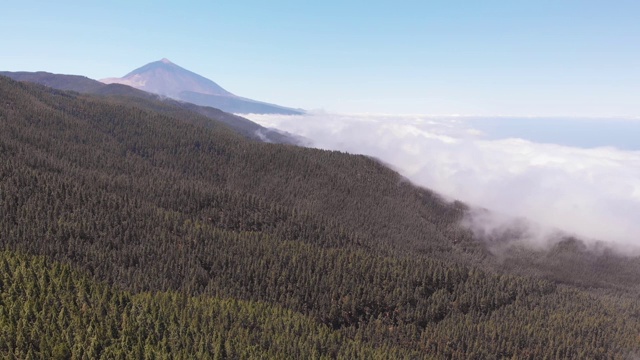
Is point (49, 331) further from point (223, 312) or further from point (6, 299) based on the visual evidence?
point (223, 312)

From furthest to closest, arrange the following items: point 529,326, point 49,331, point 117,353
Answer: point 529,326, point 49,331, point 117,353

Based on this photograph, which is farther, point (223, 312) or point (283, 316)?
point (283, 316)

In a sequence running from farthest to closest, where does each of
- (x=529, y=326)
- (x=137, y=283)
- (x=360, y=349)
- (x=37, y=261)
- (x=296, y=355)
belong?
(x=529, y=326) → (x=137, y=283) → (x=37, y=261) → (x=360, y=349) → (x=296, y=355)

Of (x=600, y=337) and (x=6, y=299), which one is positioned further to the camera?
(x=600, y=337)

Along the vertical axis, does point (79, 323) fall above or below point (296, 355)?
above

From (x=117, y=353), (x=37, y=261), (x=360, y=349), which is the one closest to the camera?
(x=117, y=353)

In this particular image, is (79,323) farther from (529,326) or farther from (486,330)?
(529,326)

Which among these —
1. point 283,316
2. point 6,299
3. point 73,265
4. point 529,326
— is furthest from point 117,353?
point 529,326

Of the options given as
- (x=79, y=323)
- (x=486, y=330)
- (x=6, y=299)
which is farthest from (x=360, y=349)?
(x=6, y=299)

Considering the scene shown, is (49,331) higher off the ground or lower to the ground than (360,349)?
higher
